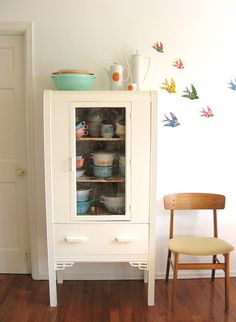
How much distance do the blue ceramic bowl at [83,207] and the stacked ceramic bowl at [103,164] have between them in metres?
0.22

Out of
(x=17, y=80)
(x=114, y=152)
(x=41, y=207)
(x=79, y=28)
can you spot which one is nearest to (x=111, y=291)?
(x=41, y=207)

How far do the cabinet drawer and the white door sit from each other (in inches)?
24.1

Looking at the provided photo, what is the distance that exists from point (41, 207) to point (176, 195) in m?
1.14

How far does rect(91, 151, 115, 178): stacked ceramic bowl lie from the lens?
2.25 meters

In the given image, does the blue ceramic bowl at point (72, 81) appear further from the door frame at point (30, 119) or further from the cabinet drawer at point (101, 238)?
the cabinet drawer at point (101, 238)

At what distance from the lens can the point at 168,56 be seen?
95.5 inches

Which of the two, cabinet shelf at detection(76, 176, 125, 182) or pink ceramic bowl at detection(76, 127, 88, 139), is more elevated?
pink ceramic bowl at detection(76, 127, 88, 139)

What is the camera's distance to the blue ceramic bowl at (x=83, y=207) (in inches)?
86.6

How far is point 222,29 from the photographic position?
2416 mm

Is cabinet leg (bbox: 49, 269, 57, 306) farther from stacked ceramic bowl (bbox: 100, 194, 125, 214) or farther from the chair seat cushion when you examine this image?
the chair seat cushion

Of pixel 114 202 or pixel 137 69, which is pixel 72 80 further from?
pixel 114 202

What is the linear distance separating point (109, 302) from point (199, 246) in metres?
0.80

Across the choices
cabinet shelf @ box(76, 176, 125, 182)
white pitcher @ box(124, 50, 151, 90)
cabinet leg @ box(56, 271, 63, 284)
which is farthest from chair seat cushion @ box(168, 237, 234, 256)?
white pitcher @ box(124, 50, 151, 90)

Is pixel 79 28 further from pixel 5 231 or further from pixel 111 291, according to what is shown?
pixel 111 291
